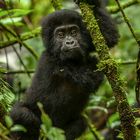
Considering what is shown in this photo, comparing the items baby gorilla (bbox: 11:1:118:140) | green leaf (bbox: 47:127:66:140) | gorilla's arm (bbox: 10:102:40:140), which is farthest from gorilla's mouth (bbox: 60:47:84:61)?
green leaf (bbox: 47:127:66:140)

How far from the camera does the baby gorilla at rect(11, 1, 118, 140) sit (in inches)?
215

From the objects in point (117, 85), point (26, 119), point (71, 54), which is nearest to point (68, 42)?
point (71, 54)

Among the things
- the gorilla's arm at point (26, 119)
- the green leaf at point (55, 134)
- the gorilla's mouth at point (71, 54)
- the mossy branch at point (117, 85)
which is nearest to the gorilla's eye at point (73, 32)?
the gorilla's mouth at point (71, 54)

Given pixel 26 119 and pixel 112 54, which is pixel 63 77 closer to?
pixel 26 119

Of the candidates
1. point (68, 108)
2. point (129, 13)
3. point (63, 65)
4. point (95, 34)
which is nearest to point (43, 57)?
point (63, 65)

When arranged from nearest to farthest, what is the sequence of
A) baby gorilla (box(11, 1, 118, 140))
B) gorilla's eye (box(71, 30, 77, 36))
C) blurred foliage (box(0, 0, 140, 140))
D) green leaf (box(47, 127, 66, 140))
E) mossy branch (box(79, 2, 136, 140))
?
green leaf (box(47, 127, 66, 140)) → mossy branch (box(79, 2, 136, 140)) → baby gorilla (box(11, 1, 118, 140)) → gorilla's eye (box(71, 30, 77, 36)) → blurred foliage (box(0, 0, 140, 140))

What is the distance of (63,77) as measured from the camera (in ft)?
18.4

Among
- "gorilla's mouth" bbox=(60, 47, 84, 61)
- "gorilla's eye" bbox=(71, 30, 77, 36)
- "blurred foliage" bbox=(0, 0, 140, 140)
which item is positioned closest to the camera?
"gorilla's mouth" bbox=(60, 47, 84, 61)

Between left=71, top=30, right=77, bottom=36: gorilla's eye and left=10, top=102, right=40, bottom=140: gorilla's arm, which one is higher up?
left=71, top=30, right=77, bottom=36: gorilla's eye

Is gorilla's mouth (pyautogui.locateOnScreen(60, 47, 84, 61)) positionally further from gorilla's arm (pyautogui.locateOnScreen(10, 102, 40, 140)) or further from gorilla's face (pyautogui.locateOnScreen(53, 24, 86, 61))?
gorilla's arm (pyautogui.locateOnScreen(10, 102, 40, 140))

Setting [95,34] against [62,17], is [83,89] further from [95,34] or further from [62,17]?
[95,34]

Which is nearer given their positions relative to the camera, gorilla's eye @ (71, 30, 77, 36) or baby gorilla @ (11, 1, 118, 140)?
baby gorilla @ (11, 1, 118, 140)

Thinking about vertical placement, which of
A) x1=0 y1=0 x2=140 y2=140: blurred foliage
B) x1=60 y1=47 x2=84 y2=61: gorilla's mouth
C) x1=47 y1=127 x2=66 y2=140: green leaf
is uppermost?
x1=47 y1=127 x2=66 y2=140: green leaf

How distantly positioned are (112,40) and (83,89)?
738 millimetres
